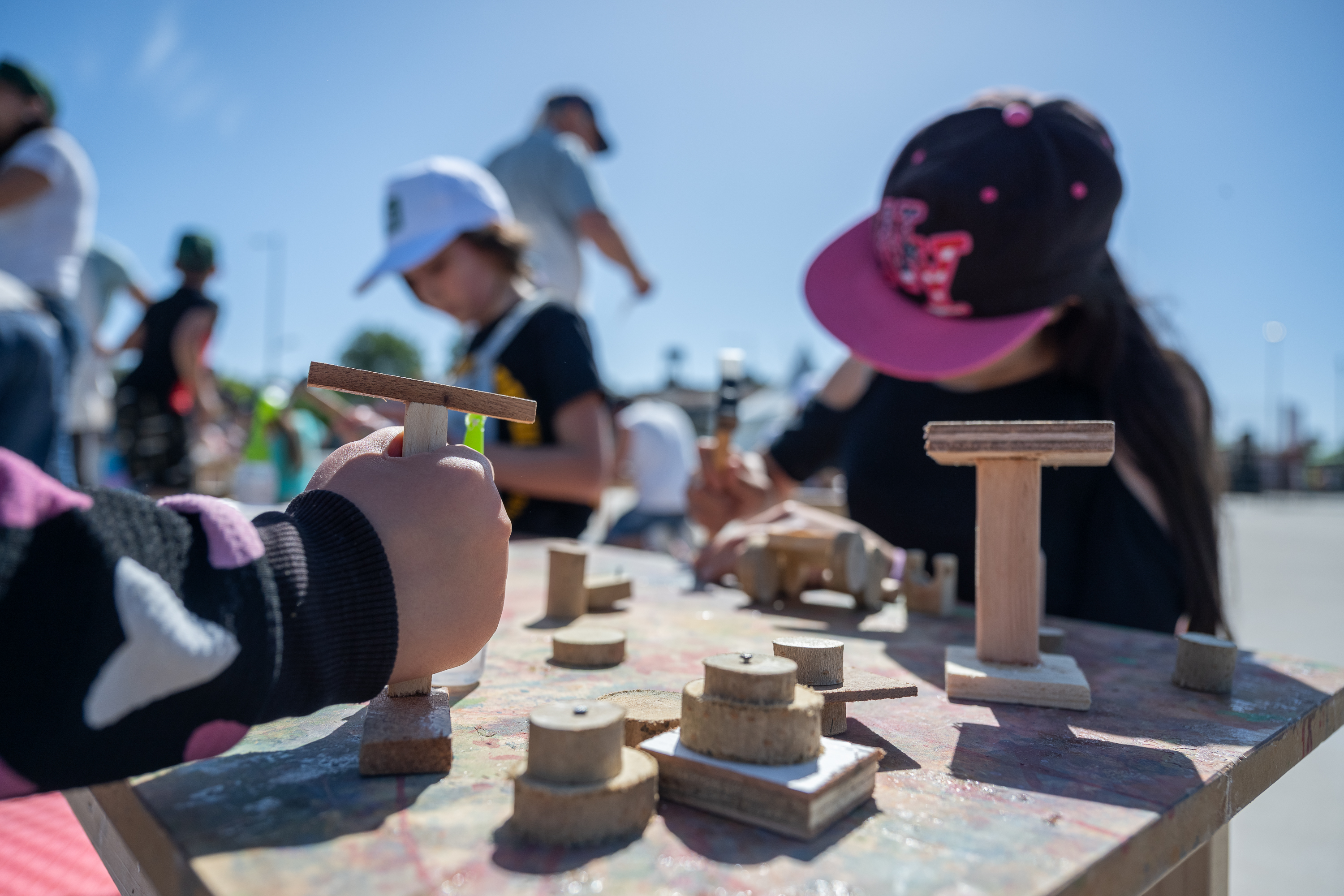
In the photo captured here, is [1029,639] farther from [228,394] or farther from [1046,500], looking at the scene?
[228,394]

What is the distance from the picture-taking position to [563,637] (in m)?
0.88

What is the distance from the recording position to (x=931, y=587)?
1.28 m

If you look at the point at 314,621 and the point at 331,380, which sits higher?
the point at 331,380

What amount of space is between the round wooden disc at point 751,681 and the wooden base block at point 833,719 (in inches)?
5.0

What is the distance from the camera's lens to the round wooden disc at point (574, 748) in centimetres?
48

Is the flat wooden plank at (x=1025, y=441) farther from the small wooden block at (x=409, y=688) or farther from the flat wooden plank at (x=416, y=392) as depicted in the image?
the small wooden block at (x=409, y=688)

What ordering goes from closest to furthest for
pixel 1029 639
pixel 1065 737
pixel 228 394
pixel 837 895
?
pixel 837 895, pixel 1065 737, pixel 1029 639, pixel 228 394

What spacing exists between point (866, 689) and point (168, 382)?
3976 mm

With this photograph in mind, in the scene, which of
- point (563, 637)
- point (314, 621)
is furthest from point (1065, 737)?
point (314, 621)

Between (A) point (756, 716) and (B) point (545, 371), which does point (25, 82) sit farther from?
(A) point (756, 716)

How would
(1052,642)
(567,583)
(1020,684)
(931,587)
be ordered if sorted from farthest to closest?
1. (931,587)
2. (567,583)
3. (1052,642)
4. (1020,684)

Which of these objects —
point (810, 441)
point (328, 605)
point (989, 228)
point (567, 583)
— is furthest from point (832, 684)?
point (810, 441)

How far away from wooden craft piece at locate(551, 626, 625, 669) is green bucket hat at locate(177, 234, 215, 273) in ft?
12.4

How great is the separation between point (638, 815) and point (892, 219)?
1.24m
